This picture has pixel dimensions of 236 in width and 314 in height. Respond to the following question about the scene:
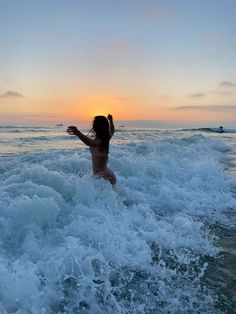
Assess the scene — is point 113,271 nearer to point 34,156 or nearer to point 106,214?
point 106,214

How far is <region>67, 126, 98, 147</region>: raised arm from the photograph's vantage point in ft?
21.3

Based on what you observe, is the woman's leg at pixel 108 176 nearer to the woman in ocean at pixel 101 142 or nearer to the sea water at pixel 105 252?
the woman in ocean at pixel 101 142

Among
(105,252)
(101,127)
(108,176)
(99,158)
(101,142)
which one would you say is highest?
(101,127)

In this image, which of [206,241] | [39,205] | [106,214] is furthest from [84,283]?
[206,241]

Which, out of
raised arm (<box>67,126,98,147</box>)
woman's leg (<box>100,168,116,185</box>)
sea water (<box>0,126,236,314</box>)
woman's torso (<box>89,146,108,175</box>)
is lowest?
sea water (<box>0,126,236,314</box>)

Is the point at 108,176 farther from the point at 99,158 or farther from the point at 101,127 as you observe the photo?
the point at 101,127

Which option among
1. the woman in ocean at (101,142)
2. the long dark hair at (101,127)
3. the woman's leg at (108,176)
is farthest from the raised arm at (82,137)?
the woman's leg at (108,176)

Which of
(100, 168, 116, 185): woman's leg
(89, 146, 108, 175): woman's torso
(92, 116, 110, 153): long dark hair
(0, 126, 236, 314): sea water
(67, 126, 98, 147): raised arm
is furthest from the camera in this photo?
(100, 168, 116, 185): woman's leg

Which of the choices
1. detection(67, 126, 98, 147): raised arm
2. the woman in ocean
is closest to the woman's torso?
the woman in ocean

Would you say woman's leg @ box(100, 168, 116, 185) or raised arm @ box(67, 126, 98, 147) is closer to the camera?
raised arm @ box(67, 126, 98, 147)

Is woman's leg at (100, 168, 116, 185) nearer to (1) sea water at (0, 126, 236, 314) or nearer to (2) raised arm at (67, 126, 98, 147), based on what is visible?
(1) sea water at (0, 126, 236, 314)

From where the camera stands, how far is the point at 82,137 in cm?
696

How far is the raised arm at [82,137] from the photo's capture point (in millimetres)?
6480

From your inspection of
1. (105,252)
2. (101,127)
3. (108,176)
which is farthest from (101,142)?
(105,252)
